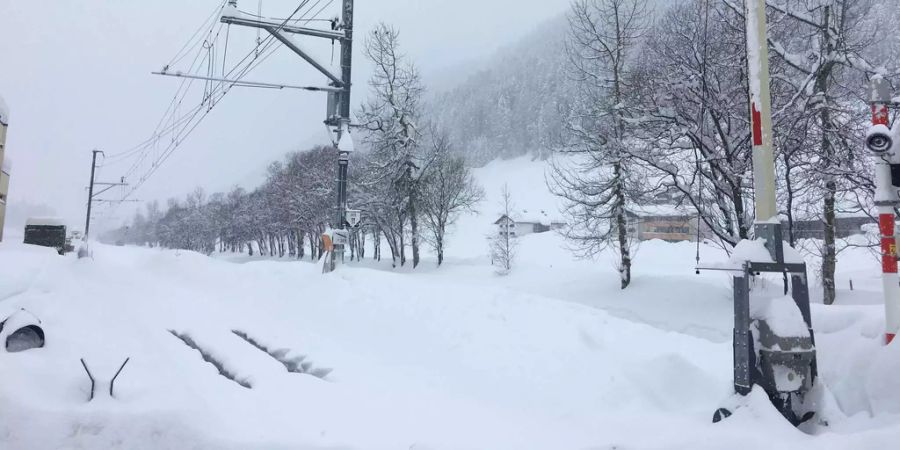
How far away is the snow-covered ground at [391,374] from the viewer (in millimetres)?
4117

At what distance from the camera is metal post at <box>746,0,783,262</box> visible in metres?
4.61

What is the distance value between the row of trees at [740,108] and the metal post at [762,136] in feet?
21.5

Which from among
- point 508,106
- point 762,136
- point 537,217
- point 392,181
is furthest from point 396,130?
point 508,106

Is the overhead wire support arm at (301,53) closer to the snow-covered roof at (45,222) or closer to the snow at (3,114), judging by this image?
the snow at (3,114)

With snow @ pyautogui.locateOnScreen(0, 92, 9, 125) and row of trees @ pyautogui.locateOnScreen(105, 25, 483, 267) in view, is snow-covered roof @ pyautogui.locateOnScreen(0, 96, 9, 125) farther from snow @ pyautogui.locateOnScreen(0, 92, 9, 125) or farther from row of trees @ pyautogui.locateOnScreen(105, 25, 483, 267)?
row of trees @ pyautogui.locateOnScreen(105, 25, 483, 267)

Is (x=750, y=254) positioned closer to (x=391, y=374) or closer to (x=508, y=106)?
(x=391, y=374)

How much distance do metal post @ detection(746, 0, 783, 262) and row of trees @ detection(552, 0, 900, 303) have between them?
257 inches

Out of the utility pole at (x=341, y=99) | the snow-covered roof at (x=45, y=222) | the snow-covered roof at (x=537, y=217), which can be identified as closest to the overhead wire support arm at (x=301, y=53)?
the utility pole at (x=341, y=99)

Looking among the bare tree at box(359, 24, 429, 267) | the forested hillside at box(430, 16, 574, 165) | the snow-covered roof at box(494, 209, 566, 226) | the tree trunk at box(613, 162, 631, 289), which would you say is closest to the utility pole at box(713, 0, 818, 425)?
the tree trunk at box(613, 162, 631, 289)

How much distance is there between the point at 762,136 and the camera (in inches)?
186

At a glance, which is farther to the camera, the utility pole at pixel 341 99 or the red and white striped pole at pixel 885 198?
the utility pole at pixel 341 99

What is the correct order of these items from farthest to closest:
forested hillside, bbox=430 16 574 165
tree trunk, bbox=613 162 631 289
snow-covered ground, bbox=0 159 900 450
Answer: forested hillside, bbox=430 16 574 165 → tree trunk, bbox=613 162 631 289 → snow-covered ground, bbox=0 159 900 450

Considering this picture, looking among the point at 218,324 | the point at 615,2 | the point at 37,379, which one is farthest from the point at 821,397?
the point at 615,2

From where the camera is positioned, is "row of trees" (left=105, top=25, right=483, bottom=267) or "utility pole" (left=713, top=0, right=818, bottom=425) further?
"row of trees" (left=105, top=25, right=483, bottom=267)
